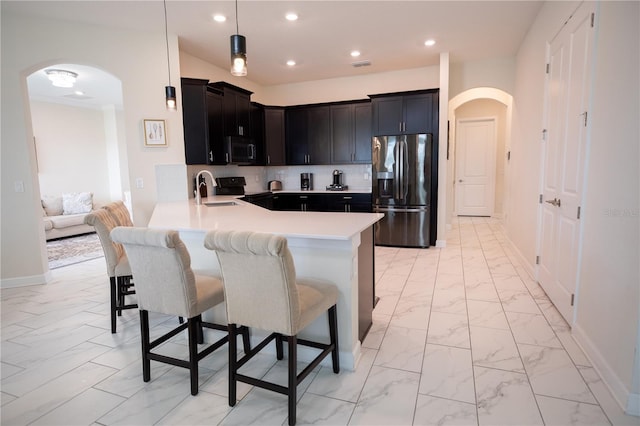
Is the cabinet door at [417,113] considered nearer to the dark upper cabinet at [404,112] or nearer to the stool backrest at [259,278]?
the dark upper cabinet at [404,112]

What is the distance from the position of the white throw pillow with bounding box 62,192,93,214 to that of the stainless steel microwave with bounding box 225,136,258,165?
3.90 metres

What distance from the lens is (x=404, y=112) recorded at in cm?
527

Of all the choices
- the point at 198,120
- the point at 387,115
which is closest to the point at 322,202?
the point at 387,115

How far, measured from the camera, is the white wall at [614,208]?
1.74 m

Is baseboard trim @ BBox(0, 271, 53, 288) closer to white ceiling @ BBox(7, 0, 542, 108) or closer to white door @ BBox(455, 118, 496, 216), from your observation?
white ceiling @ BBox(7, 0, 542, 108)

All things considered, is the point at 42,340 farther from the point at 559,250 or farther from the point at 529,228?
the point at 529,228

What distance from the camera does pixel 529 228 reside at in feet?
13.1

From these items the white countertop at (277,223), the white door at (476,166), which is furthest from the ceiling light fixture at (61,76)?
→ the white door at (476,166)

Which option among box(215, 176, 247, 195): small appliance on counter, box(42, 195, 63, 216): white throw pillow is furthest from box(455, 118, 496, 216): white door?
box(42, 195, 63, 216): white throw pillow

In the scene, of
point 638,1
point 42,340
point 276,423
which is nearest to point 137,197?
point 42,340

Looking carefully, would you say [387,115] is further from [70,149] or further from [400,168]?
[70,149]

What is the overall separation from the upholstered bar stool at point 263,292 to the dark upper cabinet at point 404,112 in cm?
407

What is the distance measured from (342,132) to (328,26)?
213 cm

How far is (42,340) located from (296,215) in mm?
2137
